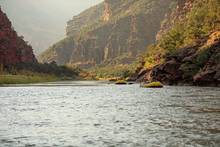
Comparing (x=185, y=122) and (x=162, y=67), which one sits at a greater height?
(x=162, y=67)

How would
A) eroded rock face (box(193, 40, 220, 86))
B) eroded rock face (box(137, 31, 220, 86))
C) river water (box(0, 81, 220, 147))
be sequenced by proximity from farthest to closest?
eroded rock face (box(137, 31, 220, 86)), eroded rock face (box(193, 40, 220, 86)), river water (box(0, 81, 220, 147))

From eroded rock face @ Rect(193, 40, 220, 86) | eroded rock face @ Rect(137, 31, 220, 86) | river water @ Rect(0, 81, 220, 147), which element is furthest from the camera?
eroded rock face @ Rect(137, 31, 220, 86)

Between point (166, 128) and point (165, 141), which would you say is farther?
point (166, 128)

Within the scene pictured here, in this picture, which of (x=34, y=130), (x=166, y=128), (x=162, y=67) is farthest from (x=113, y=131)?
(x=162, y=67)

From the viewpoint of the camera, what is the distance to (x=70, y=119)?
138ft

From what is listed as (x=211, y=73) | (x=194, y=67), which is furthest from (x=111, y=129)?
(x=194, y=67)

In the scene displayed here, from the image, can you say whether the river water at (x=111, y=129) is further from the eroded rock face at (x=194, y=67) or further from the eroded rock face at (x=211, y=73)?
the eroded rock face at (x=194, y=67)

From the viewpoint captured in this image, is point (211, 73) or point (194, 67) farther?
point (194, 67)

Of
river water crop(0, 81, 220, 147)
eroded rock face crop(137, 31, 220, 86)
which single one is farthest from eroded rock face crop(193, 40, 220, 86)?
river water crop(0, 81, 220, 147)

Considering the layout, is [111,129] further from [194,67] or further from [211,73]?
[194,67]

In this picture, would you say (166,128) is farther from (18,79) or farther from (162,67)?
(18,79)

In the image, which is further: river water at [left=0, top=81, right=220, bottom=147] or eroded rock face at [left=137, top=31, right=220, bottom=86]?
eroded rock face at [left=137, top=31, right=220, bottom=86]

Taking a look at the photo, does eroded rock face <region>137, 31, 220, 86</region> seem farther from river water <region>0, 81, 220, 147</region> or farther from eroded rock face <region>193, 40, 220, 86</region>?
river water <region>0, 81, 220, 147</region>

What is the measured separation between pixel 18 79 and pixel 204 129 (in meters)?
168
